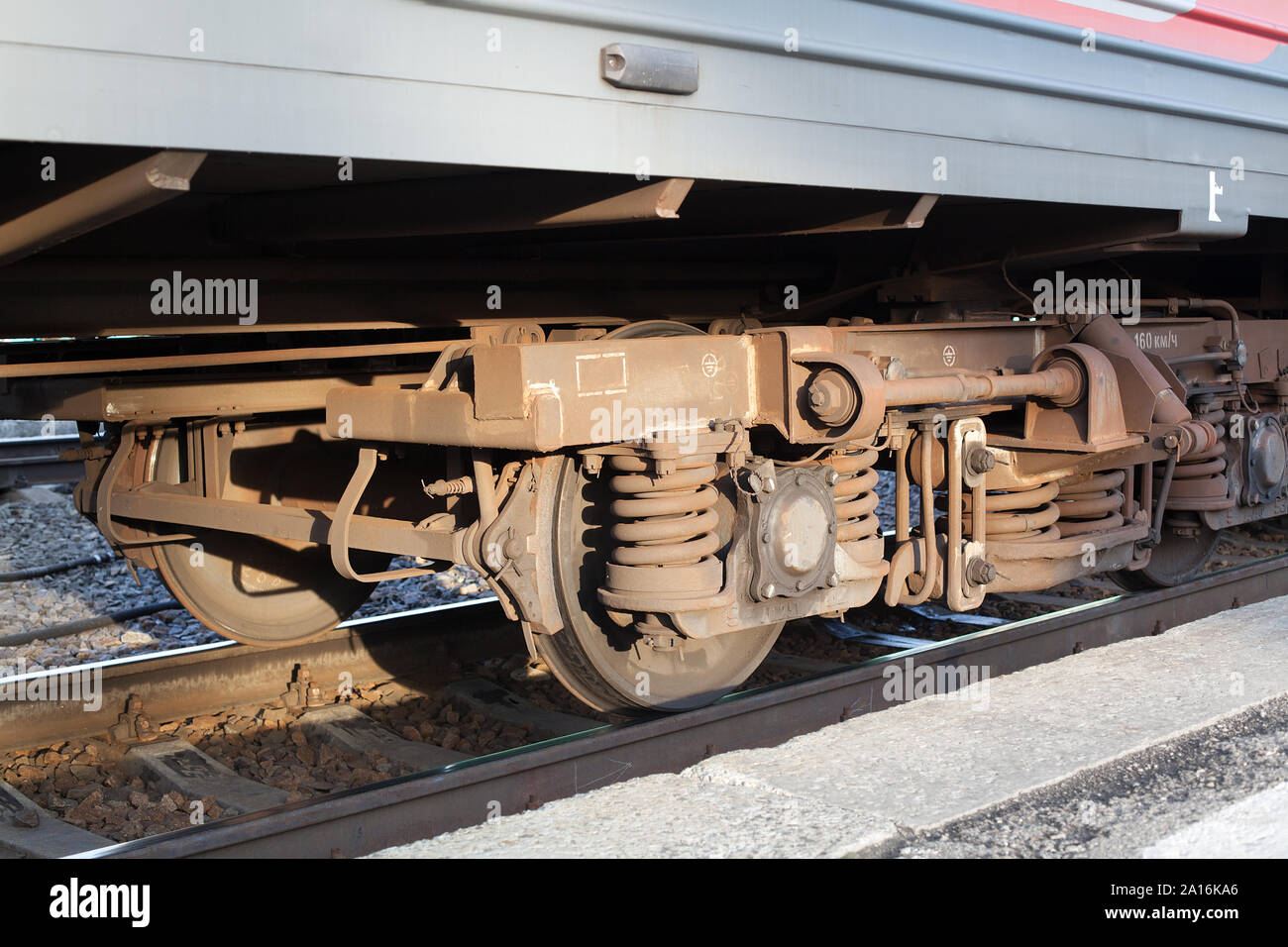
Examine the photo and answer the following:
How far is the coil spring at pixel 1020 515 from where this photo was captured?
182 inches

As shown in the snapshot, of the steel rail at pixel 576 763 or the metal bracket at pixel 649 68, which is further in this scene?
the steel rail at pixel 576 763

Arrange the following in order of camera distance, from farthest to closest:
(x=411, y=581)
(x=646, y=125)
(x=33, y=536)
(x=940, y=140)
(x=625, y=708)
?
(x=33, y=536) → (x=411, y=581) → (x=625, y=708) → (x=940, y=140) → (x=646, y=125)

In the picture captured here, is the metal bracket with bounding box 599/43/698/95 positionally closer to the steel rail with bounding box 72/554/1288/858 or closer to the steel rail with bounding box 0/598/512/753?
the steel rail with bounding box 72/554/1288/858

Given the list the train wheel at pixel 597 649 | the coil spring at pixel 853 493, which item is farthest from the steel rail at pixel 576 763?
the coil spring at pixel 853 493

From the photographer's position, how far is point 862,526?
410 cm

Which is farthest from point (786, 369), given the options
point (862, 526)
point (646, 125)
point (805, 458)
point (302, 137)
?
point (302, 137)

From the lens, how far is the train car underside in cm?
356

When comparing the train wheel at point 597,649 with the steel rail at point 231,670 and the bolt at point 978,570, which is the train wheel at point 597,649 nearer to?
the bolt at point 978,570

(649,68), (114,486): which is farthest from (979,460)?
(114,486)

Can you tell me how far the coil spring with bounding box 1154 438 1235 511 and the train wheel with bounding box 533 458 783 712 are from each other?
2.47m

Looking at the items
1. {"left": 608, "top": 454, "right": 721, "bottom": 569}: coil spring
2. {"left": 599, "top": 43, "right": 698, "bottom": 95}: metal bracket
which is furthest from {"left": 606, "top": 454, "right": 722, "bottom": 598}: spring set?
{"left": 599, "top": 43, "right": 698, "bottom": 95}: metal bracket

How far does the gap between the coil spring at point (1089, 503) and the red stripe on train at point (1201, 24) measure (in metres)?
1.59
